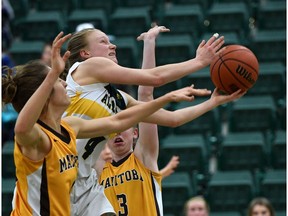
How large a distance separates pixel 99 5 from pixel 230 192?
435cm

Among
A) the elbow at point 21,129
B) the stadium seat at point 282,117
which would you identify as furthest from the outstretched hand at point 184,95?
the stadium seat at point 282,117

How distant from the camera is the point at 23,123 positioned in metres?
4.62

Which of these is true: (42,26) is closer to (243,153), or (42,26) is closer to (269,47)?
(269,47)

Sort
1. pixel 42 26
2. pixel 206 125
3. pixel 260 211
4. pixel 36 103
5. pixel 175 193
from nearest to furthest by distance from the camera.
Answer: pixel 36 103
pixel 260 211
pixel 175 193
pixel 206 125
pixel 42 26

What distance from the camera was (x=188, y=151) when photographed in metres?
9.84

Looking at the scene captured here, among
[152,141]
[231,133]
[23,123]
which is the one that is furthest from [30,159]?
[231,133]

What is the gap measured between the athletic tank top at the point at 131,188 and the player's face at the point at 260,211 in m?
1.99

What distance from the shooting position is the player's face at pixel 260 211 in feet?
26.3

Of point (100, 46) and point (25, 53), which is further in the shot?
point (25, 53)

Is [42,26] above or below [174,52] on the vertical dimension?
above

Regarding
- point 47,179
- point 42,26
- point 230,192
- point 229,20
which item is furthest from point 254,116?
point 47,179

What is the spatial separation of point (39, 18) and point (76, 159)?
746 centimetres

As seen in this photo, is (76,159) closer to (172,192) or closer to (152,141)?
(152,141)

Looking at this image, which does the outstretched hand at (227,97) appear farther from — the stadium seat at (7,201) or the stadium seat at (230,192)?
the stadium seat at (7,201)
